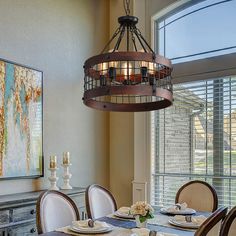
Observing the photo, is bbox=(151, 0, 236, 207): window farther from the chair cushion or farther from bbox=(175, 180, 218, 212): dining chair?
the chair cushion

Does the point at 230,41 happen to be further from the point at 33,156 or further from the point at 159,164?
the point at 33,156

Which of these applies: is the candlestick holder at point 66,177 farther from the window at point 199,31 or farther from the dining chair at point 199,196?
the window at point 199,31

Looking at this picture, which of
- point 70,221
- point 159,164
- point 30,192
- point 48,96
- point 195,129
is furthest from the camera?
point 159,164

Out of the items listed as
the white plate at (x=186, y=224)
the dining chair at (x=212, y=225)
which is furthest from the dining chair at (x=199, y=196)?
the dining chair at (x=212, y=225)

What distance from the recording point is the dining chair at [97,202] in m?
3.36

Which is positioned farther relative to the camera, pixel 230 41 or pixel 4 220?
pixel 230 41

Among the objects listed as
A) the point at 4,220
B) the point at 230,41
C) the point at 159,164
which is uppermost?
the point at 230,41

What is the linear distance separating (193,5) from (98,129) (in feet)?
6.91

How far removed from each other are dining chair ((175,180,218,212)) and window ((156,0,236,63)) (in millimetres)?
1685

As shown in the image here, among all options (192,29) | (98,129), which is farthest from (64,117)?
(192,29)

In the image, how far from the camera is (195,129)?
14.9ft

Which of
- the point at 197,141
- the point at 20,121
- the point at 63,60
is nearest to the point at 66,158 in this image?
the point at 20,121

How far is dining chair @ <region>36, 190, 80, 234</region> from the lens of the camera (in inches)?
105

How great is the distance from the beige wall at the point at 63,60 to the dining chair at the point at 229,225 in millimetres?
2278
